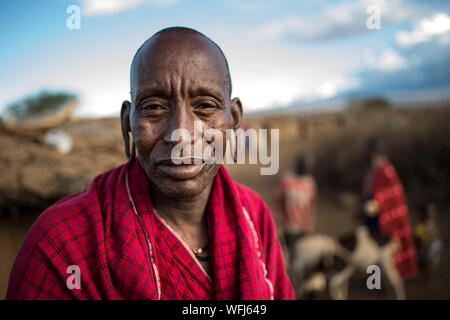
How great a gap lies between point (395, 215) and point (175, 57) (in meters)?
4.98

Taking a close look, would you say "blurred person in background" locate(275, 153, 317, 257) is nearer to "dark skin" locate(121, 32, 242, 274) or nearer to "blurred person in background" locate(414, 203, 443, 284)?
"blurred person in background" locate(414, 203, 443, 284)

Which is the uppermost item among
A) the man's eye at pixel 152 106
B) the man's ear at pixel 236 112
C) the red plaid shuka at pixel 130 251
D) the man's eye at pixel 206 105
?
the man's ear at pixel 236 112

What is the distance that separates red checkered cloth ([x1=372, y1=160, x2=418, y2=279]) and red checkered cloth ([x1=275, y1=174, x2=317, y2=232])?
1129 millimetres

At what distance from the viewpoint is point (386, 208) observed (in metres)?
5.06

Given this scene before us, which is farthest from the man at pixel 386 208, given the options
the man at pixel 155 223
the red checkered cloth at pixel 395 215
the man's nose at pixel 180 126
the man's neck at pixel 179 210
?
the man's nose at pixel 180 126

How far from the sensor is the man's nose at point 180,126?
1277 millimetres

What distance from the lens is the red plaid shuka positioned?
49.9 inches

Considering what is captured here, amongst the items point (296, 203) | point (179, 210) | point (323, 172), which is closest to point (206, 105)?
point (179, 210)

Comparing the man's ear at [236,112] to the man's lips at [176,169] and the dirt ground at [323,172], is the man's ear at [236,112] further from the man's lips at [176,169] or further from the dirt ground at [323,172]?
the dirt ground at [323,172]

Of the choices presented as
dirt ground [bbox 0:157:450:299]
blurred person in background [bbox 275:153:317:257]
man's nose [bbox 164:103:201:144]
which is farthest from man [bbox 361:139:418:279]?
man's nose [bbox 164:103:201:144]
